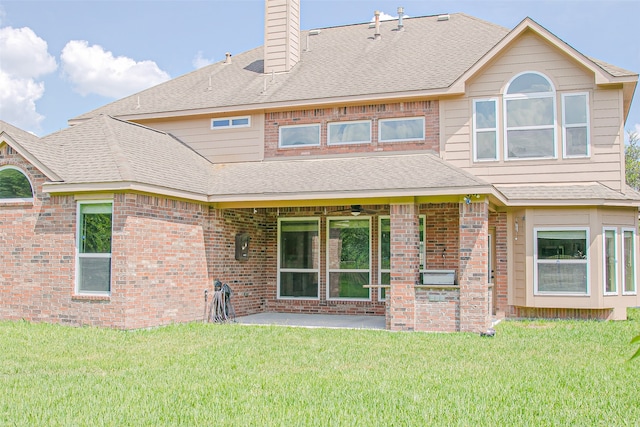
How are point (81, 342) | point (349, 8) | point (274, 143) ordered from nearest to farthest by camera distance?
point (81, 342), point (274, 143), point (349, 8)

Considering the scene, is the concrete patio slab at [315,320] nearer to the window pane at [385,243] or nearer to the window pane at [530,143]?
the window pane at [385,243]

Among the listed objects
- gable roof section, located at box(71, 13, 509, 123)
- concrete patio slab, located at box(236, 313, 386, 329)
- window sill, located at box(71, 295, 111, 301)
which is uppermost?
gable roof section, located at box(71, 13, 509, 123)

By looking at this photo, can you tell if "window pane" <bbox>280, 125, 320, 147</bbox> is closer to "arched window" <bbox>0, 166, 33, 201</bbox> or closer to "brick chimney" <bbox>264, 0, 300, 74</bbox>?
"brick chimney" <bbox>264, 0, 300, 74</bbox>

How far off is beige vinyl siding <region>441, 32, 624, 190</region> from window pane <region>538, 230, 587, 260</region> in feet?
3.94

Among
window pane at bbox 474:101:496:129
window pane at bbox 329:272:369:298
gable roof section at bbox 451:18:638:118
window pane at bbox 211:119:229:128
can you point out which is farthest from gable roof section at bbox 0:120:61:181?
window pane at bbox 474:101:496:129

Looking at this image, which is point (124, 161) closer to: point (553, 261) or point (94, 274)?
point (94, 274)

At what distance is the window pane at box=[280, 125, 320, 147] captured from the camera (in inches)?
609

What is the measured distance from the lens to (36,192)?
12219mm

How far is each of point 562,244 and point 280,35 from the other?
9.71 metres

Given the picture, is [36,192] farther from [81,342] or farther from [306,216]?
[306,216]

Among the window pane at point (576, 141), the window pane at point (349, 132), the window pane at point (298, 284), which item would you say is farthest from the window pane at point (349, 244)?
the window pane at point (576, 141)

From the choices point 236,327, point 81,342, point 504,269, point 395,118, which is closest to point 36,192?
point 81,342

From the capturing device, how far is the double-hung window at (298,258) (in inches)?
617

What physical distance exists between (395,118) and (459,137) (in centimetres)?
163
